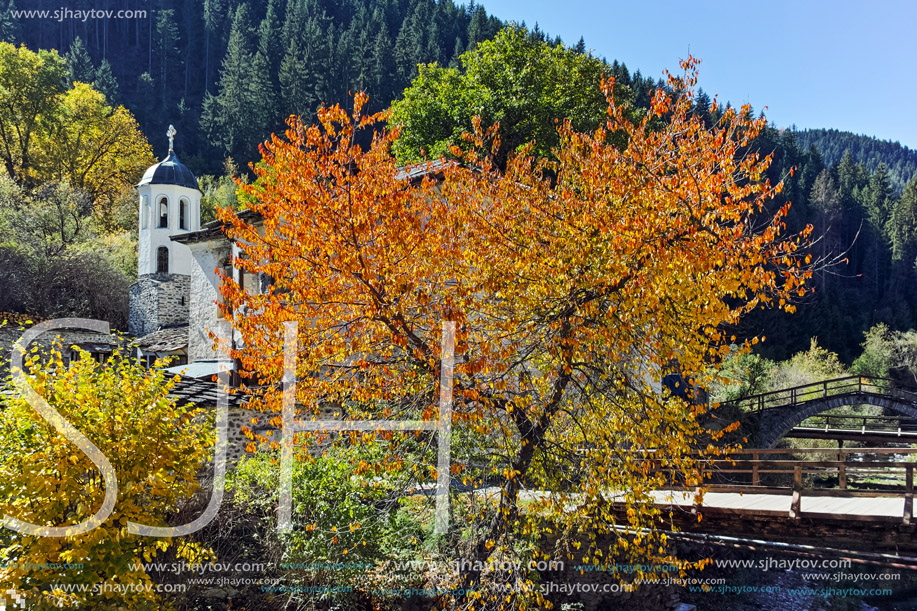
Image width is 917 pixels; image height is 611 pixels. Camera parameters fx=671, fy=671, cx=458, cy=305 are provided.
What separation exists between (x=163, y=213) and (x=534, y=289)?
91.5 ft

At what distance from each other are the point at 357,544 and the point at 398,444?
1624 mm

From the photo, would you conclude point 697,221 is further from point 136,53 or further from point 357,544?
point 136,53

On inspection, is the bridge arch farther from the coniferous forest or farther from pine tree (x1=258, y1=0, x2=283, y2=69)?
pine tree (x1=258, y1=0, x2=283, y2=69)

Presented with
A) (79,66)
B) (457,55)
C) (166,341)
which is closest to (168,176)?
(166,341)

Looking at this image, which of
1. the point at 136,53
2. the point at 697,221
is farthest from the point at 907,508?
the point at 136,53

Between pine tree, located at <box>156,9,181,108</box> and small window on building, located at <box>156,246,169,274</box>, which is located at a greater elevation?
pine tree, located at <box>156,9,181,108</box>

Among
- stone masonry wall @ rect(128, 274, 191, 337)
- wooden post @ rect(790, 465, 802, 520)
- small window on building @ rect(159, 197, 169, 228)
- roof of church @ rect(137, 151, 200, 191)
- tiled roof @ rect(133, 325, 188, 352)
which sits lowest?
wooden post @ rect(790, 465, 802, 520)

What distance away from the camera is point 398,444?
9.17m

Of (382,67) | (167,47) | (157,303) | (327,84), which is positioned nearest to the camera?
(157,303)

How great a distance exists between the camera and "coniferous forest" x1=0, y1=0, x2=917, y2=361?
61719 millimetres

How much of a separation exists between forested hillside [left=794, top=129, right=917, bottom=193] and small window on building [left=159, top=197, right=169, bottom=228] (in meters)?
141

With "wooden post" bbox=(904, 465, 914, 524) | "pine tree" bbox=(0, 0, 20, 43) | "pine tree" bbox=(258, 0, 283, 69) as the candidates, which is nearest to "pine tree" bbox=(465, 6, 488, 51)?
"pine tree" bbox=(258, 0, 283, 69)

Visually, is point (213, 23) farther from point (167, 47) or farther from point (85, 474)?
point (85, 474)

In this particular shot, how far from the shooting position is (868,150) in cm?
15362
